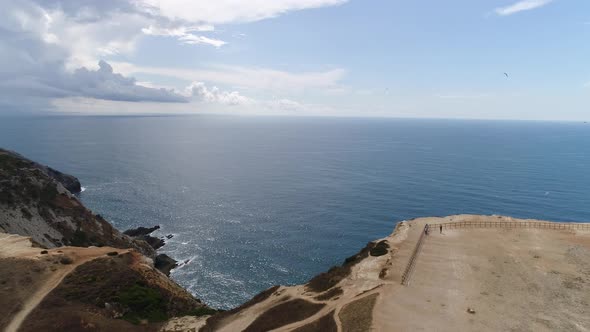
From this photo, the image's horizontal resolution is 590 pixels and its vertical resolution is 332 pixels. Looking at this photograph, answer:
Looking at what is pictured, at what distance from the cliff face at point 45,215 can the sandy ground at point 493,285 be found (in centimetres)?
5839

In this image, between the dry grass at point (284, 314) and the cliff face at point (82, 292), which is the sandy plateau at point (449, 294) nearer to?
the dry grass at point (284, 314)

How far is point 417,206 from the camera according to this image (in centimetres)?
10438

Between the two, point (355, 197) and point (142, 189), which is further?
point (142, 189)

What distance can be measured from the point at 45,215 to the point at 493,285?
80.3m

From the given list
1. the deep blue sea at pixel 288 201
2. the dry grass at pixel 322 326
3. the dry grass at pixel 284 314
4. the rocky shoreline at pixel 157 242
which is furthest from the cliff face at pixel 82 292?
the rocky shoreline at pixel 157 242

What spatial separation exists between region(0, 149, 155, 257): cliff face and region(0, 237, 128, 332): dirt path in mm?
14597

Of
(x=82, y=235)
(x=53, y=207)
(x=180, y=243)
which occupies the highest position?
(x=53, y=207)

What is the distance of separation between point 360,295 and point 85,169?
158 metres

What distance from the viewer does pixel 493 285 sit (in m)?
42.2

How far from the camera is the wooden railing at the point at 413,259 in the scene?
4362cm

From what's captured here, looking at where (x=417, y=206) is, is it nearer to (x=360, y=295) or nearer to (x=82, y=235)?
(x=360, y=295)

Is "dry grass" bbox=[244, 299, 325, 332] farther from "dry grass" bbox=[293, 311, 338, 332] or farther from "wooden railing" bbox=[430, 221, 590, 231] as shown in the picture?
"wooden railing" bbox=[430, 221, 590, 231]

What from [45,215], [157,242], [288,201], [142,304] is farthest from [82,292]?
[288,201]

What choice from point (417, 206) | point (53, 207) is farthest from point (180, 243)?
point (417, 206)
